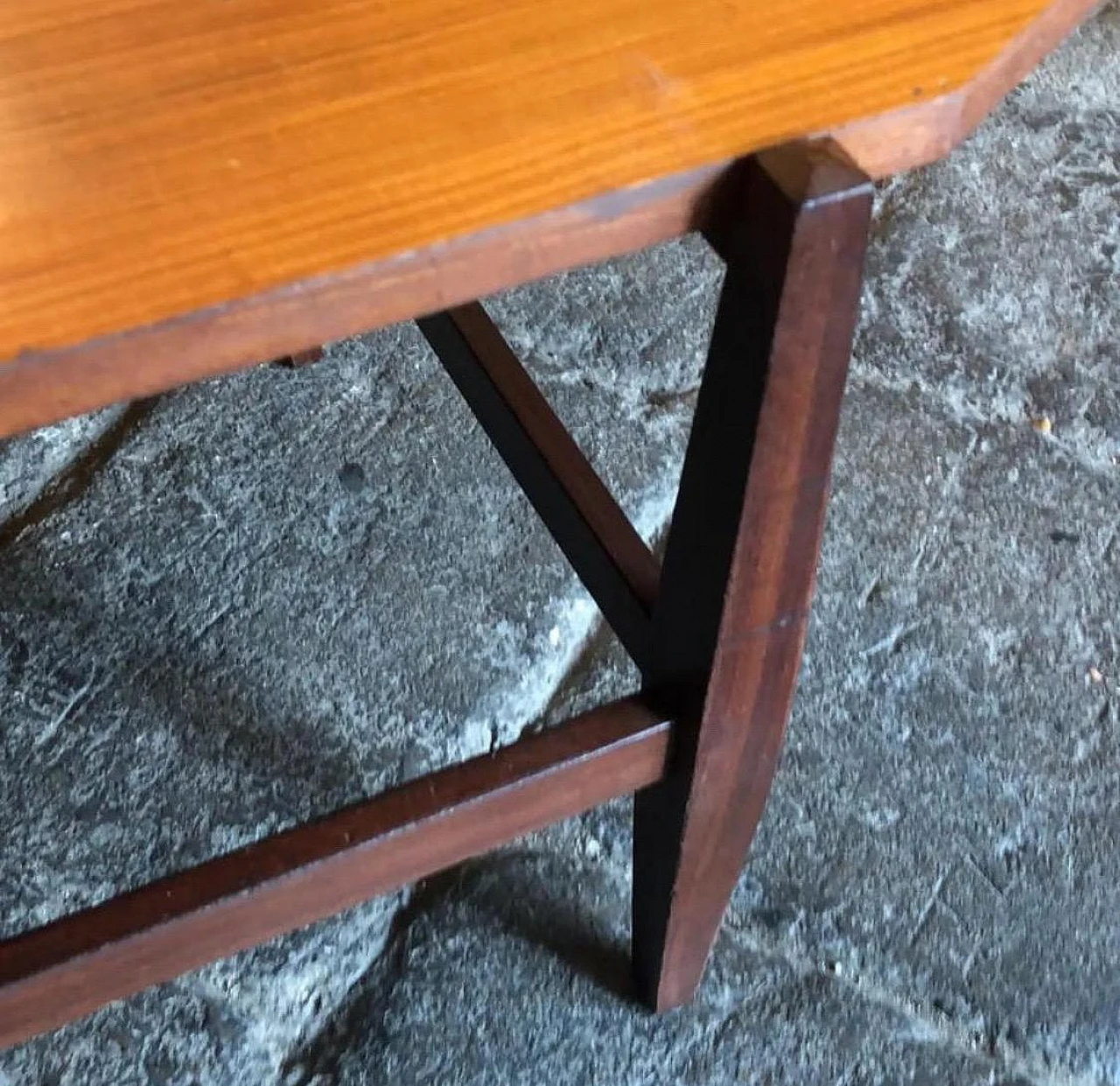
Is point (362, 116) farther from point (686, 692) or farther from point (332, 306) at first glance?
point (686, 692)

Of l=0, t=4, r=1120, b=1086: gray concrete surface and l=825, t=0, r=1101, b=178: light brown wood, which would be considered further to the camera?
l=0, t=4, r=1120, b=1086: gray concrete surface

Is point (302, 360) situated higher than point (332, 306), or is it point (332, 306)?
point (332, 306)

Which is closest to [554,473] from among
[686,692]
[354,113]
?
[686,692]

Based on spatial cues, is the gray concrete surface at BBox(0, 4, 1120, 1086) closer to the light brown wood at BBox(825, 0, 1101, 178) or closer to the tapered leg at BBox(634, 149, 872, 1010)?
the tapered leg at BBox(634, 149, 872, 1010)

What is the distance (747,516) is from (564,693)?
574mm

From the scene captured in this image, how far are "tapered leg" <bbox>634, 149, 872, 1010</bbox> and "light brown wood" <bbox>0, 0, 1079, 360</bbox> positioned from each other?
3 cm

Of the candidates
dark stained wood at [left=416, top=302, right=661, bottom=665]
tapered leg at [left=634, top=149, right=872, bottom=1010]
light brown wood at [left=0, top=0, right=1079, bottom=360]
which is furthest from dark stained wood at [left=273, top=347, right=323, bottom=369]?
light brown wood at [left=0, top=0, right=1079, bottom=360]

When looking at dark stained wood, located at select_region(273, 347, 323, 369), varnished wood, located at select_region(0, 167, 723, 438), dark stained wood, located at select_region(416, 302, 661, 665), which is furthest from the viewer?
dark stained wood, located at select_region(273, 347, 323, 369)

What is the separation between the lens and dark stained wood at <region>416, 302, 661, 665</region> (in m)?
0.76

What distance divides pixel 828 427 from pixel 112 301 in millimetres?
267

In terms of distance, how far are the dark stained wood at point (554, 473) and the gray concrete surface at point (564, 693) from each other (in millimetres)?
277

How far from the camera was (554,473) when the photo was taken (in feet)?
2.72

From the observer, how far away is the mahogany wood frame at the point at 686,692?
18.2 inches

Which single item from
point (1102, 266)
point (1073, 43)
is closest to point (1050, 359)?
point (1102, 266)
